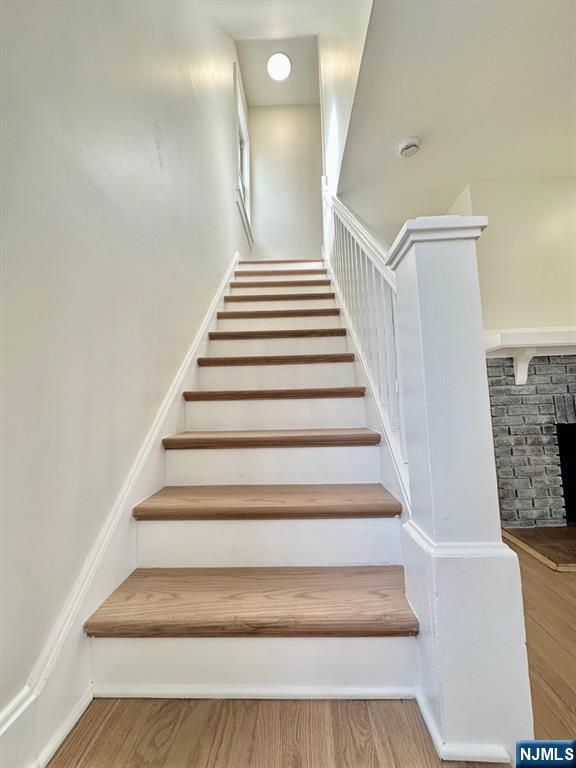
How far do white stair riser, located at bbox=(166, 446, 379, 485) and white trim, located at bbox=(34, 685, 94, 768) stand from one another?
2.07 ft

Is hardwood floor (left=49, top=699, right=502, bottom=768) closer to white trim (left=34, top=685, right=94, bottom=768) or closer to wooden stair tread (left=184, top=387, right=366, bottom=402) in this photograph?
white trim (left=34, top=685, right=94, bottom=768)

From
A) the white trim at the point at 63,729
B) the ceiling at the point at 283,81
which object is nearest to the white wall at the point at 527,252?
the white trim at the point at 63,729

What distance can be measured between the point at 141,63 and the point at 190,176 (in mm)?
584

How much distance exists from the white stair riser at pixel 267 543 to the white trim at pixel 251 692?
0.28 meters

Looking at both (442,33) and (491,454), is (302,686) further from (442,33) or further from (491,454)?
(442,33)

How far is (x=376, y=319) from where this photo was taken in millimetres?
1288

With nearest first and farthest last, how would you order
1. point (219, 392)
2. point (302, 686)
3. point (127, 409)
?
point (302, 686) < point (127, 409) < point (219, 392)

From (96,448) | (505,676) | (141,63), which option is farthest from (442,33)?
(505,676)

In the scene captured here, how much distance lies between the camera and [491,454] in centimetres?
74

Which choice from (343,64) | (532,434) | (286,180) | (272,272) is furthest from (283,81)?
(532,434)

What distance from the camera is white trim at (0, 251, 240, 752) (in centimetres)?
65

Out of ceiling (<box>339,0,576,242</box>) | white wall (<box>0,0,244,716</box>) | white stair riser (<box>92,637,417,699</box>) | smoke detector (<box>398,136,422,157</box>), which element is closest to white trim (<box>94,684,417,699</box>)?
white stair riser (<box>92,637,417,699</box>)

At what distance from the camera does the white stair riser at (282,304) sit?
2486 millimetres

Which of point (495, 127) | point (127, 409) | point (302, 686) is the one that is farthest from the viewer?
point (495, 127)
